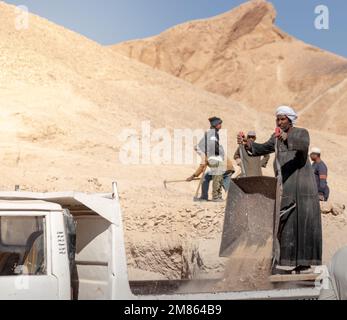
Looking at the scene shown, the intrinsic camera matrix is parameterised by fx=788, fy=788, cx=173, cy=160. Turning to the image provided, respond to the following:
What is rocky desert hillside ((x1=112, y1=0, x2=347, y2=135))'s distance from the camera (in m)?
52.2

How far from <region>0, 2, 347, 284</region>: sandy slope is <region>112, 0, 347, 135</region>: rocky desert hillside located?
15705 millimetres

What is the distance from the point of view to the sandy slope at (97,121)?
38.5ft

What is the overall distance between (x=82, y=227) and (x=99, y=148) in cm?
1823

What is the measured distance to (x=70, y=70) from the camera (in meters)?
32.7

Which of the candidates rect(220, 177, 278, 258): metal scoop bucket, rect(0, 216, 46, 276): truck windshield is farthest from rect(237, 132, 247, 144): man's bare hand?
rect(0, 216, 46, 276): truck windshield

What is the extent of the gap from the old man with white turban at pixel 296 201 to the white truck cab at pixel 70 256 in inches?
47.9

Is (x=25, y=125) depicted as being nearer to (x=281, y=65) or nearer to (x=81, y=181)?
(x=81, y=181)

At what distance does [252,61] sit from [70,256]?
53.7 meters

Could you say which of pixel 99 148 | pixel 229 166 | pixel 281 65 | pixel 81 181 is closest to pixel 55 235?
pixel 229 166

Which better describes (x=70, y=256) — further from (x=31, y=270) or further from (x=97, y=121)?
(x=97, y=121)

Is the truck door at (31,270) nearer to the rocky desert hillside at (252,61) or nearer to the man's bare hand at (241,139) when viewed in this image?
the man's bare hand at (241,139)

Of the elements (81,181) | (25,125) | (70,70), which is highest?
(70,70)

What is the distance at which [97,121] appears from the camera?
27188 mm

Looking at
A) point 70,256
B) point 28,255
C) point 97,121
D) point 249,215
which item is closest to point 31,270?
point 28,255
